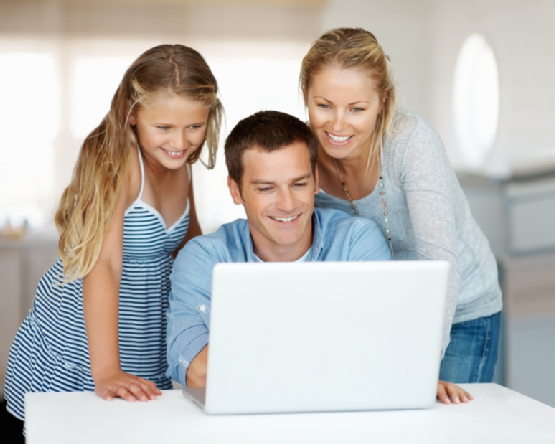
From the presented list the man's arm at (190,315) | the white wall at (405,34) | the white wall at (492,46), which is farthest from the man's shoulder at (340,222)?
the white wall at (405,34)

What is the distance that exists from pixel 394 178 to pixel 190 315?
56 centimetres

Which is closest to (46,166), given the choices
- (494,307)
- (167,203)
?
(167,203)

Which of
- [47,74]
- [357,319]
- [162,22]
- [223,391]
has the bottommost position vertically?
[223,391]

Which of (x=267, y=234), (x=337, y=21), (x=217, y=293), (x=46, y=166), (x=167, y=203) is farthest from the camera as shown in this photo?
(x=337, y=21)

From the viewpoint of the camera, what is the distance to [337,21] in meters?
5.37

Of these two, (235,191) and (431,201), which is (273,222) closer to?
(235,191)

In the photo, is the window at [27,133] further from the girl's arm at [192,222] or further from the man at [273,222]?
the man at [273,222]

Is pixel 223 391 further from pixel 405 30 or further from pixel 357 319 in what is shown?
pixel 405 30

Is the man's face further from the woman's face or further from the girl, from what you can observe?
the girl

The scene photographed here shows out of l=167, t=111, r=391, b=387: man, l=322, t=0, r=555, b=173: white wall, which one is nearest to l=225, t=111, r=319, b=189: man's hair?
l=167, t=111, r=391, b=387: man

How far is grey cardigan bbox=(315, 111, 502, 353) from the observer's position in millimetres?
1531

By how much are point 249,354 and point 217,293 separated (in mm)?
110

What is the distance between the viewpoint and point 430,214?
1537mm

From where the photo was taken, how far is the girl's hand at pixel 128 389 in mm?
1254
